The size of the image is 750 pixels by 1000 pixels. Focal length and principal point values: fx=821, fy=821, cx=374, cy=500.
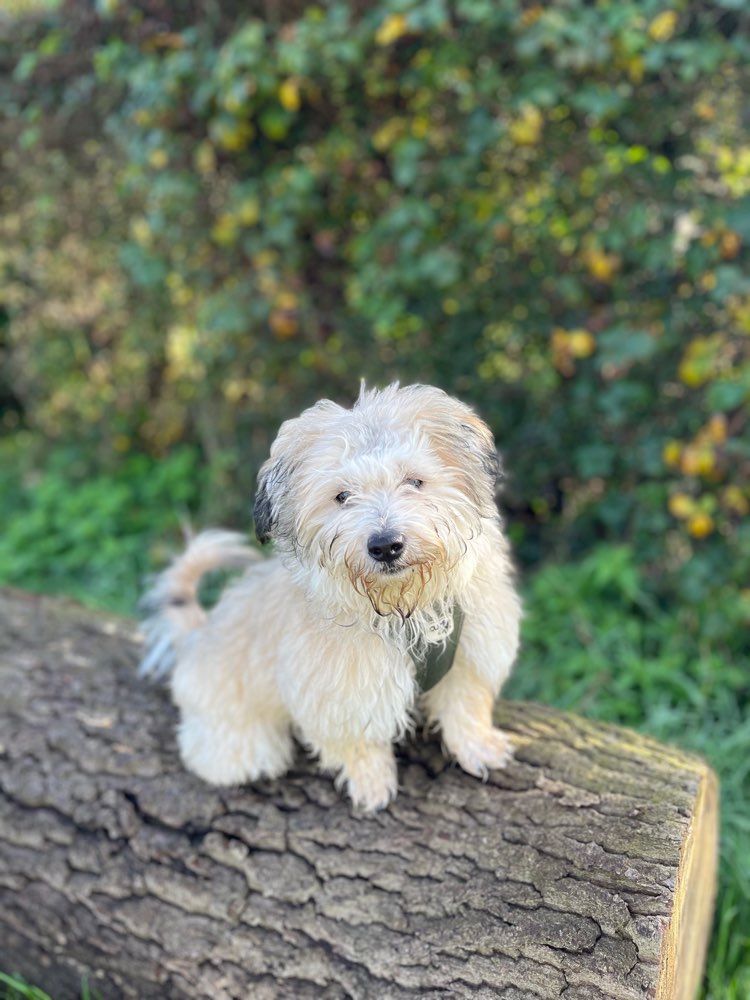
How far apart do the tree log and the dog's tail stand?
21 centimetres

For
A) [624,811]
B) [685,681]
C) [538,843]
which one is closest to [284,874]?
[538,843]

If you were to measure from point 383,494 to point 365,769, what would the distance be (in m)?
0.94

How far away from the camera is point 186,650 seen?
2744 millimetres

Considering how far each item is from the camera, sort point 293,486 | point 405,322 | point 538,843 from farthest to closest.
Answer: point 405,322, point 538,843, point 293,486

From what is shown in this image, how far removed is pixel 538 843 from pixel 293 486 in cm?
119

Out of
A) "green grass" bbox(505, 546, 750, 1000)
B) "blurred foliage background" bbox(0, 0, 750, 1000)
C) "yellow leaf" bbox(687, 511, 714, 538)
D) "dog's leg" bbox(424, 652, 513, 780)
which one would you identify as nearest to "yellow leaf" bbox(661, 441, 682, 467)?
"blurred foliage background" bbox(0, 0, 750, 1000)

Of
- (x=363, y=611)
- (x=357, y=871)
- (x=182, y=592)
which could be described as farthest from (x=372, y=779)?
(x=182, y=592)

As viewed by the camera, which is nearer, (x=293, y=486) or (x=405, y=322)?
(x=293, y=486)

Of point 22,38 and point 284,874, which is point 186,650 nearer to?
point 284,874

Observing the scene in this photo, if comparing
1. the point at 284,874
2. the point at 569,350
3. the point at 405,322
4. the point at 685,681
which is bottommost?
the point at 284,874

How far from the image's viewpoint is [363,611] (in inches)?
80.5

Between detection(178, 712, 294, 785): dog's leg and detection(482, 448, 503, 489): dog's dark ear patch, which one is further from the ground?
detection(482, 448, 503, 489): dog's dark ear patch

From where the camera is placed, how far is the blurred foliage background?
138 inches

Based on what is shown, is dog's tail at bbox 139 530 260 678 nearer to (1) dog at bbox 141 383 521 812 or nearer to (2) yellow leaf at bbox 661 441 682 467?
(1) dog at bbox 141 383 521 812
